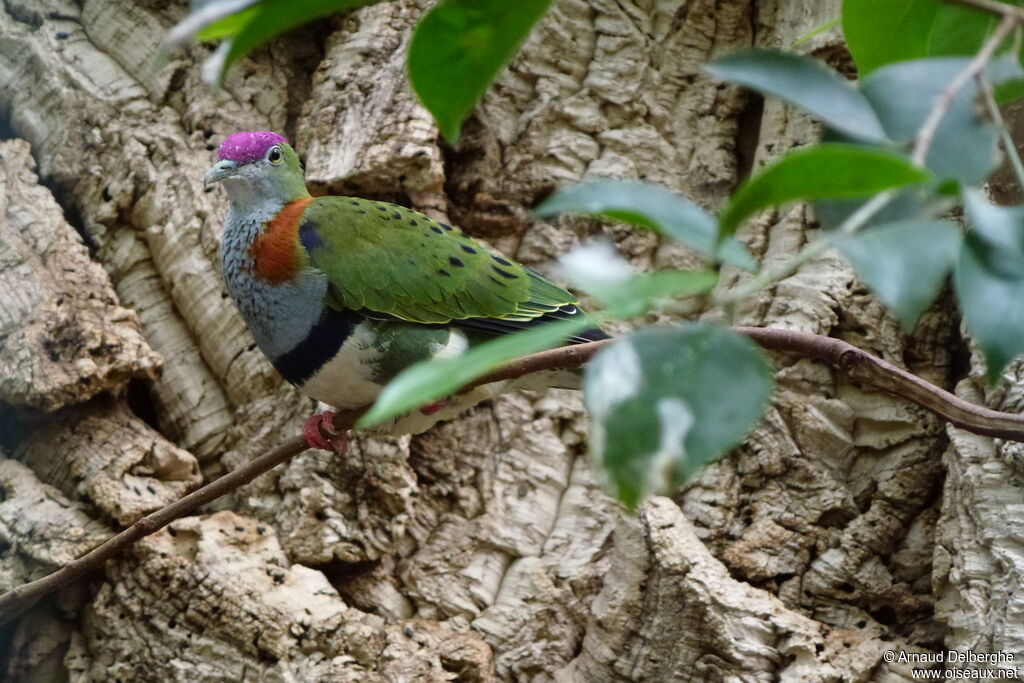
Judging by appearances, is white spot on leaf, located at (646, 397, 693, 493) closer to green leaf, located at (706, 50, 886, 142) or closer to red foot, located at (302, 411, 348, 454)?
green leaf, located at (706, 50, 886, 142)

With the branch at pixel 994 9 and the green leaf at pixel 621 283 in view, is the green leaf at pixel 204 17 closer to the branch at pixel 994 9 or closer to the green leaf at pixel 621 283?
the green leaf at pixel 621 283

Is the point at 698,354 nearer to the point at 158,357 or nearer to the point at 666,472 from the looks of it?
the point at 666,472

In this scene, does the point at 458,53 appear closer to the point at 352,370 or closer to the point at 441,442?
the point at 352,370

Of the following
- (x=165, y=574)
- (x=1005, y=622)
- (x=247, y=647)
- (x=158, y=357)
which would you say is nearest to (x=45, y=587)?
(x=165, y=574)

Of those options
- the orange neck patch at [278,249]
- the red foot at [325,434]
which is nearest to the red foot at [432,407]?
the red foot at [325,434]

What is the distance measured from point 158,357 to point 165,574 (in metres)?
0.70

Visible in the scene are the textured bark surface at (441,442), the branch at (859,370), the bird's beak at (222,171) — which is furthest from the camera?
the bird's beak at (222,171)

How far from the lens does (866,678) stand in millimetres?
2529

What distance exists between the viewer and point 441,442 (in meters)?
3.20

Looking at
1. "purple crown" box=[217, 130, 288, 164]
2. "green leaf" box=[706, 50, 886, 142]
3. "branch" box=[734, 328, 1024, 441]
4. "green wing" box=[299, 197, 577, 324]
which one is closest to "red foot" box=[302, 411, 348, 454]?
"green wing" box=[299, 197, 577, 324]

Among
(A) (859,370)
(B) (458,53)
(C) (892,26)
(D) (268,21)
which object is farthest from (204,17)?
(A) (859,370)

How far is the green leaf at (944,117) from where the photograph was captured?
0.85m

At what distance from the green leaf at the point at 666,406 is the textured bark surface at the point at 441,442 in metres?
1.96

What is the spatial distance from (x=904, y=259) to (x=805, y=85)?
0.62ft
